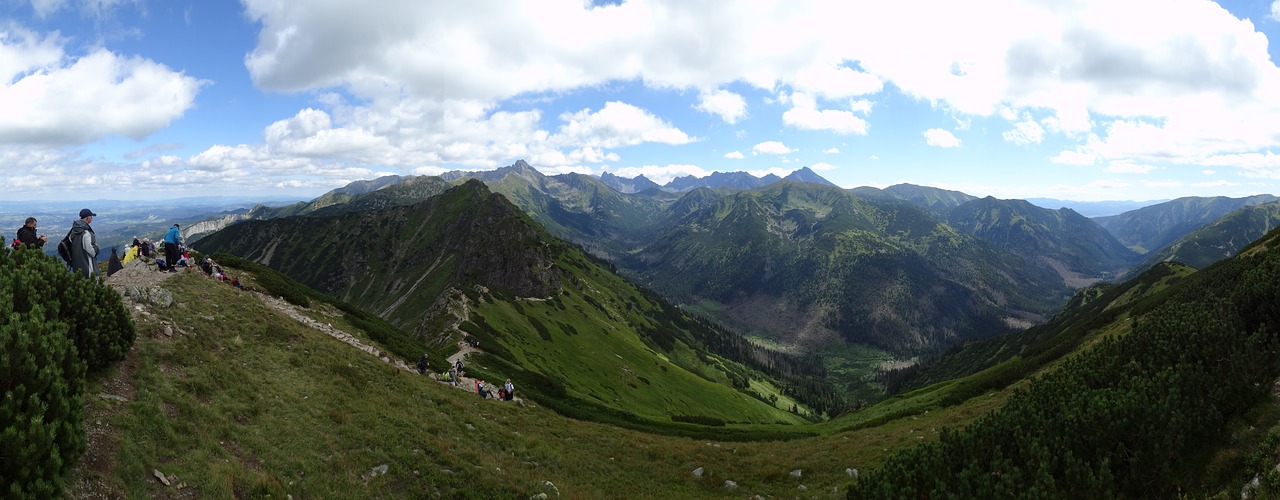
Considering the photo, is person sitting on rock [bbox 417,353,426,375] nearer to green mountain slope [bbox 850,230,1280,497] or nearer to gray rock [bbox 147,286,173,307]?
gray rock [bbox 147,286,173,307]

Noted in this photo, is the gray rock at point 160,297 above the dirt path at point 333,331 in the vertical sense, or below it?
above

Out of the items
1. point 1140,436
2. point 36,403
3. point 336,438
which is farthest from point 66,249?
point 1140,436

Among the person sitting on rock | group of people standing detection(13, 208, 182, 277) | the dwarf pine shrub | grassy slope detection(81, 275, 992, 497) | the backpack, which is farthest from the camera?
the person sitting on rock

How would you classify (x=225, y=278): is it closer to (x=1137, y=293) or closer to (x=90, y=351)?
(x=90, y=351)

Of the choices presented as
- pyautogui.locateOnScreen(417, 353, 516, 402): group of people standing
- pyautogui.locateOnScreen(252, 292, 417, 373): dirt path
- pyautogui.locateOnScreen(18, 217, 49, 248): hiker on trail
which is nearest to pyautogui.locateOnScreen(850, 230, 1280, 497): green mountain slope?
pyautogui.locateOnScreen(417, 353, 516, 402): group of people standing

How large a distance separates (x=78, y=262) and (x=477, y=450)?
2191 centimetres

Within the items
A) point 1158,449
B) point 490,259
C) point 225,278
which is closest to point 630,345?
point 490,259

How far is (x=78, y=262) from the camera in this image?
2466 cm

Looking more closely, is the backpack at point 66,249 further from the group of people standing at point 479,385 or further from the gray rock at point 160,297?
the group of people standing at point 479,385

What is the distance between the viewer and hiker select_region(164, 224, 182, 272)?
3678 centimetres

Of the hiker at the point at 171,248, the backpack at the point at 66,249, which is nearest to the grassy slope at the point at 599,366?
the hiker at the point at 171,248

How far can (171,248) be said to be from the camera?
37.2 metres

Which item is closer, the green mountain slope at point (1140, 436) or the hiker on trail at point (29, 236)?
the green mountain slope at point (1140, 436)

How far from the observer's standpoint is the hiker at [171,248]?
36.8 meters
